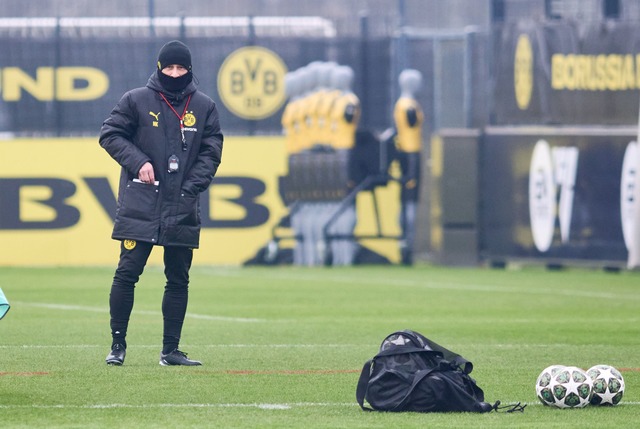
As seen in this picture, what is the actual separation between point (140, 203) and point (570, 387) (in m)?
3.12

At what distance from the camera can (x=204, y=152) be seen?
9.93m

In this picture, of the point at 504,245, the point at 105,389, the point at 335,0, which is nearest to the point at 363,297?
the point at 504,245

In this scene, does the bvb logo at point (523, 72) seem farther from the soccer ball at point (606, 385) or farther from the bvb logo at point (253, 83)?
the soccer ball at point (606, 385)

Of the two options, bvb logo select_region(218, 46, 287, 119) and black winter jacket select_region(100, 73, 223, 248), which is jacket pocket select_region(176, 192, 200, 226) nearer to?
black winter jacket select_region(100, 73, 223, 248)

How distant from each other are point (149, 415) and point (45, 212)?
16.7 meters

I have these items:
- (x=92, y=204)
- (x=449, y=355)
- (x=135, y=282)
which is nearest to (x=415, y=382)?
(x=449, y=355)

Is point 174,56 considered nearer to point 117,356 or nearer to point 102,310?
point 117,356

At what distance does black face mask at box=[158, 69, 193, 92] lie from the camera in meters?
9.76

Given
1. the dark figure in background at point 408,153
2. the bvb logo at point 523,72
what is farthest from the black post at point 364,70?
the bvb logo at point 523,72

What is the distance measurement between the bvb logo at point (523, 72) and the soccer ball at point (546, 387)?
1515 centimetres

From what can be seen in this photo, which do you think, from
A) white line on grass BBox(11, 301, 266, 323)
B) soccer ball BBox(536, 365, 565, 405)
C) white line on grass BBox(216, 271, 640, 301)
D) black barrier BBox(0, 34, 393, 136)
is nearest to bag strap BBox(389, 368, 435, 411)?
soccer ball BBox(536, 365, 565, 405)

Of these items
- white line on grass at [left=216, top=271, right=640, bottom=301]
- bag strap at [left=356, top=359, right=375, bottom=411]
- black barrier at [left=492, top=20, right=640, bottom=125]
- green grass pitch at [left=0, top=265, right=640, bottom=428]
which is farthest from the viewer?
black barrier at [left=492, top=20, right=640, bottom=125]

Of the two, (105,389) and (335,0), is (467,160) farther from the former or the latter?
(105,389)

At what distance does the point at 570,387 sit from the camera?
7.81m
